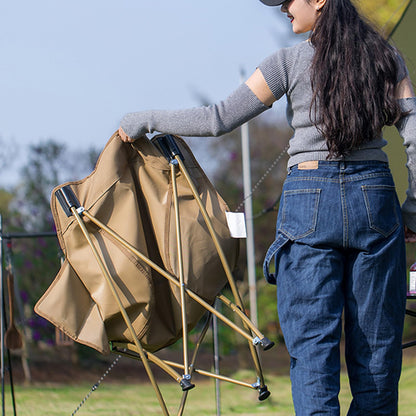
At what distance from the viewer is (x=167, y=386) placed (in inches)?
187

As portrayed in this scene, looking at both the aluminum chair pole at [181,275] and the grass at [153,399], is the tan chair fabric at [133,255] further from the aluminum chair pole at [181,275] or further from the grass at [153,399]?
the grass at [153,399]

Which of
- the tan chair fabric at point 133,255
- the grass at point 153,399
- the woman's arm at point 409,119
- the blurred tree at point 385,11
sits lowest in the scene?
the grass at point 153,399

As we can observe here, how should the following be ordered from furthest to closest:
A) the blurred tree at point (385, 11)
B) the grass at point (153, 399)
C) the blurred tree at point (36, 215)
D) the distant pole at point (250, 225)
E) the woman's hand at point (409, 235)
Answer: the blurred tree at point (36, 215) → the distant pole at point (250, 225) → the grass at point (153, 399) → the blurred tree at point (385, 11) → the woman's hand at point (409, 235)

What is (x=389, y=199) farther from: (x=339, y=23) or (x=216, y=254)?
(x=216, y=254)

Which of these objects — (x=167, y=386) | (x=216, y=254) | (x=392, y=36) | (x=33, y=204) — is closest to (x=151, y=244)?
(x=216, y=254)

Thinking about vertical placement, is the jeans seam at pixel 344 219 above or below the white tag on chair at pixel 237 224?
above

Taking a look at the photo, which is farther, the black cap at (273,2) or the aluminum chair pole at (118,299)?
the aluminum chair pole at (118,299)

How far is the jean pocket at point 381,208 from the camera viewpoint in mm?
1429

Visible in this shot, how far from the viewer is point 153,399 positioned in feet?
14.0

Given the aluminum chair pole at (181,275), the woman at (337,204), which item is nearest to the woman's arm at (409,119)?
the woman at (337,204)

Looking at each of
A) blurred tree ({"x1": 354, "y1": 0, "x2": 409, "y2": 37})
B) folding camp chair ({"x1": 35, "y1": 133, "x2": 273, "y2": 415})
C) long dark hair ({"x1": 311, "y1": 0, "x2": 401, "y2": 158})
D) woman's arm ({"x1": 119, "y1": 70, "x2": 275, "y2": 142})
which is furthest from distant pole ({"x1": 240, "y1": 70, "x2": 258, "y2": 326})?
long dark hair ({"x1": 311, "y1": 0, "x2": 401, "y2": 158})

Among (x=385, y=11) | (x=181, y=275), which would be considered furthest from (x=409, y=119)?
(x=385, y=11)

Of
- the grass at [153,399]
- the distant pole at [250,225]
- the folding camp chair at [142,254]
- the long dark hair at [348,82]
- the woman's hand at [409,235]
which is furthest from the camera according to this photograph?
the distant pole at [250,225]

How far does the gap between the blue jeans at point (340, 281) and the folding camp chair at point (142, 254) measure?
1.07 feet
